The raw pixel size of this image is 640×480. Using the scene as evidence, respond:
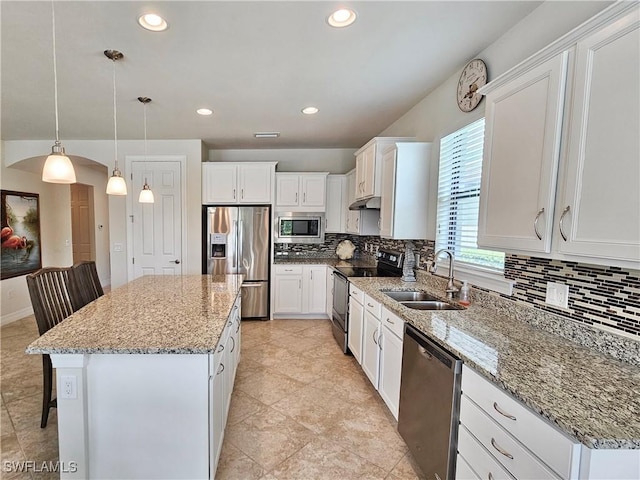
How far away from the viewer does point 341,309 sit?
3.26 meters

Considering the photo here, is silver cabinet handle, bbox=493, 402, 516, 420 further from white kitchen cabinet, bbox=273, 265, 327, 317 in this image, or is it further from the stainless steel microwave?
the stainless steel microwave

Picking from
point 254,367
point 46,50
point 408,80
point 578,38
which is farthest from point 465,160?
point 46,50

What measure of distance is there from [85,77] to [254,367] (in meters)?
2.92

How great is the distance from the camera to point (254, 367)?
286 centimetres

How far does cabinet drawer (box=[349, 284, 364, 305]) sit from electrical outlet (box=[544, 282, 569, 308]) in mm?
1412

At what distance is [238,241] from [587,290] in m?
3.72

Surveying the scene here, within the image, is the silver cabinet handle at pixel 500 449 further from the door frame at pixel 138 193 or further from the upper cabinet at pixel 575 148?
the door frame at pixel 138 193

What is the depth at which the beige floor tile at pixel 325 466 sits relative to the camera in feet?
5.47

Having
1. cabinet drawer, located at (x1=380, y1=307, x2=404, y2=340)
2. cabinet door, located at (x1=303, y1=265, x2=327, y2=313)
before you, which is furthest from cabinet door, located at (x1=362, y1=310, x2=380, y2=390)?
cabinet door, located at (x1=303, y1=265, x2=327, y2=313)

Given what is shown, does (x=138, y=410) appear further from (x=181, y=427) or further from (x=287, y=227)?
(x=287, y=227)

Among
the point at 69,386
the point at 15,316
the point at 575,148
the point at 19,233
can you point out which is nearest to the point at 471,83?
the point at 575,148

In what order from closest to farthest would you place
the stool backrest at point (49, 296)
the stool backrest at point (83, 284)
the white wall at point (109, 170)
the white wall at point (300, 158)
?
the stool backrest at point (49, 296), the stool backrest at point (83, 284), the white wall at point (109, 170), the white wall at point (300, 158)

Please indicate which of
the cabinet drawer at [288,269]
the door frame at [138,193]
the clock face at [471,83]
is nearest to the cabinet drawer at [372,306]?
the clock face at [471,83]

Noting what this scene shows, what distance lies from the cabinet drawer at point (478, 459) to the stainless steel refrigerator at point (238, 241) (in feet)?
10.8
